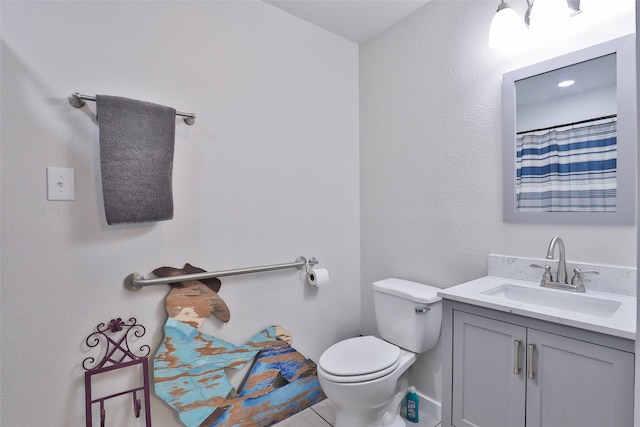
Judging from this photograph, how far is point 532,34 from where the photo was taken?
1.43 meters

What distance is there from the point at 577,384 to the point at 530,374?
0.42 feet

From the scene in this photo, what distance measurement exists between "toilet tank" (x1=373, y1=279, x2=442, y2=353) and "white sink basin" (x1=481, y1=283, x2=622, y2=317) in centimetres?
35

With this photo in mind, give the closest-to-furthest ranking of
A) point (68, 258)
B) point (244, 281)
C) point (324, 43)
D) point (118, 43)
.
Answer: point (68, 258) < point (118, 43) < point (244, 281) < point (324, 43)

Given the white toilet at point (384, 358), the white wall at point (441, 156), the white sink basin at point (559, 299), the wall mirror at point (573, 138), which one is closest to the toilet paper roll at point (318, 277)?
the white toilet at point (384, 358)

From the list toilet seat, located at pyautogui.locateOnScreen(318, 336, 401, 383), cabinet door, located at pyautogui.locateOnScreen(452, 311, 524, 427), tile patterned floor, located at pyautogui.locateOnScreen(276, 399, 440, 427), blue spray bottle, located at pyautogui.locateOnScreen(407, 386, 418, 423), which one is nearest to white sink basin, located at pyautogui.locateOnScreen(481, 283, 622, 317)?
cabinet door, located at pyautogui.locateOnScreen(452, 311, 524, 427)

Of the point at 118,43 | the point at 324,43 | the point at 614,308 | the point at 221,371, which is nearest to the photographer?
the point at 614,308

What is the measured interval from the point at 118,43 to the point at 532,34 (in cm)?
185

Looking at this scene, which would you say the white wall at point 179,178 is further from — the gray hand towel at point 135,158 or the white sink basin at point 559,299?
the white sink basin at point 559,299

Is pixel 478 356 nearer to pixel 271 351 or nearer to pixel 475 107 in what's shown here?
pixel 271 351

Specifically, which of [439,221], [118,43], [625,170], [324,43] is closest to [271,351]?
[439,221]

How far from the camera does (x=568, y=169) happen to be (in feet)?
4.50

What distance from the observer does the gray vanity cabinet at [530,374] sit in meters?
0.93

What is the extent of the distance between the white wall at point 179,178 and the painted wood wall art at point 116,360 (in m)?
0.04

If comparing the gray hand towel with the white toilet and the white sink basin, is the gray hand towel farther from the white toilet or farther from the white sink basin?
the white sink basin
